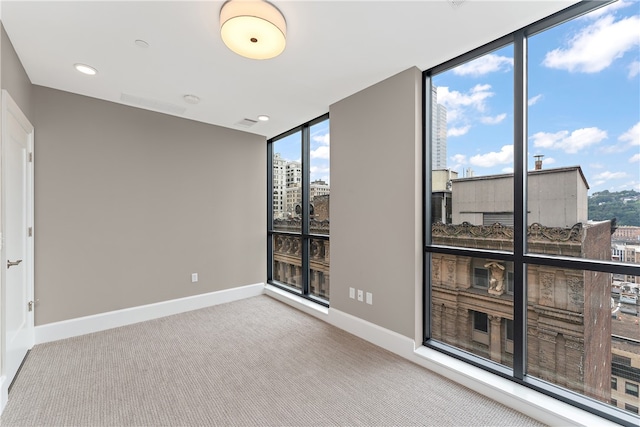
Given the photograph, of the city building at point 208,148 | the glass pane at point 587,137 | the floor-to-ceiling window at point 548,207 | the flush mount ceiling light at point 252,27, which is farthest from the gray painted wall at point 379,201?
the flush mount ceiling light at point 252,27

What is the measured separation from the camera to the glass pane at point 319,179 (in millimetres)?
3749

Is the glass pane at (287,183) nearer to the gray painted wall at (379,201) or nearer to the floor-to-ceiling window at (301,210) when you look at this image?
the floor-to-ceiling window at (301,210)

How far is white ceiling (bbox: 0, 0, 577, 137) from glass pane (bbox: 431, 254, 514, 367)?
1.80 metres

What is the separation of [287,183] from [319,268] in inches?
58.3

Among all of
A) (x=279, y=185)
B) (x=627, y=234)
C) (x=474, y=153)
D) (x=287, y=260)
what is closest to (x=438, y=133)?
(x=474, y=153)

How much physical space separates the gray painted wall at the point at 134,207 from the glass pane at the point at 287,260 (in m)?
0.32

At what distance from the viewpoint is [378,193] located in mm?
2848

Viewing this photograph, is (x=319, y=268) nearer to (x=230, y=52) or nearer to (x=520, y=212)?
(x=520, y=212)

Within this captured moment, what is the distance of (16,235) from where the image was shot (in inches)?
94.4

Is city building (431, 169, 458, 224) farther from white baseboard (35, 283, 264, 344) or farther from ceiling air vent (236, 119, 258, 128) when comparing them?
white baseboard (35, 283, 264, 344)

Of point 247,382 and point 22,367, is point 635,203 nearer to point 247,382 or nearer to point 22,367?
point 247,382

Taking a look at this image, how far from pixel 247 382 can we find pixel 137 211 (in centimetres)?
254

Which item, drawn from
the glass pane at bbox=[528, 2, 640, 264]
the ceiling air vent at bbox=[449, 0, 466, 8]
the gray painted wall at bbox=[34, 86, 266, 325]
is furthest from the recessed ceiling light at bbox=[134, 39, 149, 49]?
the glass pane at bbox=[528, 2, 640, 264]

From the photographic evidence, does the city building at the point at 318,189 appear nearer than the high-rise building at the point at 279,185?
Yes
